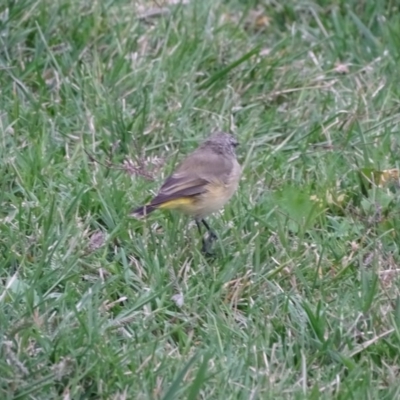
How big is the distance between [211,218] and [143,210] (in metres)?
0.60

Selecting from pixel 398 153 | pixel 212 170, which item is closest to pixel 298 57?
pixel 398 153

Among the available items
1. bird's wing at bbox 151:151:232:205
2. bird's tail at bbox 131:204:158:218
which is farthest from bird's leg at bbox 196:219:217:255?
bird's tail at bbox 131:204:158:218

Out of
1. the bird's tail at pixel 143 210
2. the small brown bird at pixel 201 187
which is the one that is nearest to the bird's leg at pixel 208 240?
the small brown bird at pixel 201 187

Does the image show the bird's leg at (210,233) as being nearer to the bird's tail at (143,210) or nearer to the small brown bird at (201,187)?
the small brown bird at (201,187)

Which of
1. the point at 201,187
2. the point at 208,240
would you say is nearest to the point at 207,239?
the point at 208,240

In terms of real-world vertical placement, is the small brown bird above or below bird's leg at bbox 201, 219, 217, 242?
above

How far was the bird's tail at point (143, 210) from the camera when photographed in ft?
15.5

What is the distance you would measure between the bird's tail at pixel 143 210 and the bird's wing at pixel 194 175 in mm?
33

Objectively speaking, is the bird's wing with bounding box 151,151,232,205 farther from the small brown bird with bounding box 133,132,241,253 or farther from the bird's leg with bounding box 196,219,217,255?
the bird's leg with bounding box 196,219,217,255

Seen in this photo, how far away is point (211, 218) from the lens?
529 centimetres

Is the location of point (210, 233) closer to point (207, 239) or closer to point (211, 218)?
point (207, 239)

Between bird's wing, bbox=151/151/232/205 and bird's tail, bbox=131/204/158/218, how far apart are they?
0.03 meters

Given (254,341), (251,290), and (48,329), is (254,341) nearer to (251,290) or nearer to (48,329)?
(251,290)

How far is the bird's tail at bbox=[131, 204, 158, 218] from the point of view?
4.74 m
